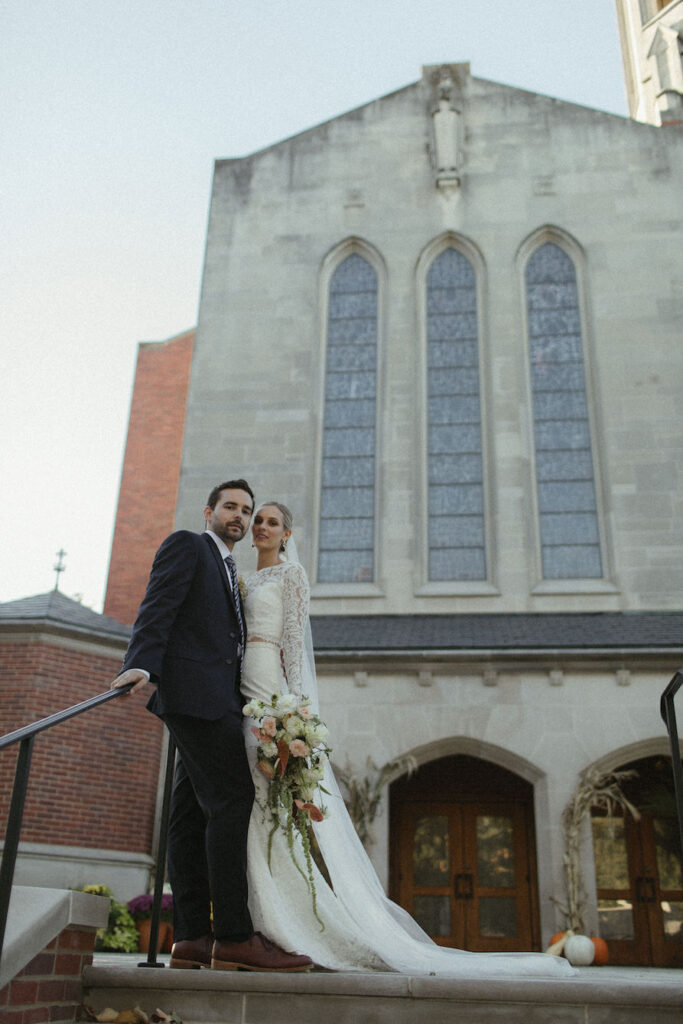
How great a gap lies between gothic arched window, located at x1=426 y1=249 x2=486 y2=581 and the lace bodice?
866cm

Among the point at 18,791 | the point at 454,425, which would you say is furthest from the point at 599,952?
the point at 18,791

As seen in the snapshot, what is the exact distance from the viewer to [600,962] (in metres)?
9.17

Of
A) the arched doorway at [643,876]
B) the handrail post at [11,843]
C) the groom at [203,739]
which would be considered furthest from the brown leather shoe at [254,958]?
the arched doorway at [643,876]

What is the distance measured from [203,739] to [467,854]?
8716 mm

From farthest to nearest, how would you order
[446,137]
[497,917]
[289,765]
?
[446,137] < [497,917] < [289,765]

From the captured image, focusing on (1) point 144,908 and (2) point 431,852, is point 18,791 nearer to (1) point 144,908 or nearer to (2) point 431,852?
(1) point 144,908

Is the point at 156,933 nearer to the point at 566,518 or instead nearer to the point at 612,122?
the point at 566,518

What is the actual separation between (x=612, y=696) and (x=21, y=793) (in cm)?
837

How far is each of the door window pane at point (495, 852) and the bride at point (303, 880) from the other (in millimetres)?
7619

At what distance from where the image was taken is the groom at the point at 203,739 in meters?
3.65

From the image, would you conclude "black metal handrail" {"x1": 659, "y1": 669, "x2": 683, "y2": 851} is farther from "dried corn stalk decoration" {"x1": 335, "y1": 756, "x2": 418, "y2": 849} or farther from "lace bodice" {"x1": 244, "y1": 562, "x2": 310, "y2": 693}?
"dried corn stalk decoration" {"x1": 335, "y1": 756, "x2": 418, "y2": 849}

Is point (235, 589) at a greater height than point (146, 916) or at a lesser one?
greater

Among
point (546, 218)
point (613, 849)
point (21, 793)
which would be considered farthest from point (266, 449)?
point (21, 793)

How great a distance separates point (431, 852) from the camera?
38.0 ft
